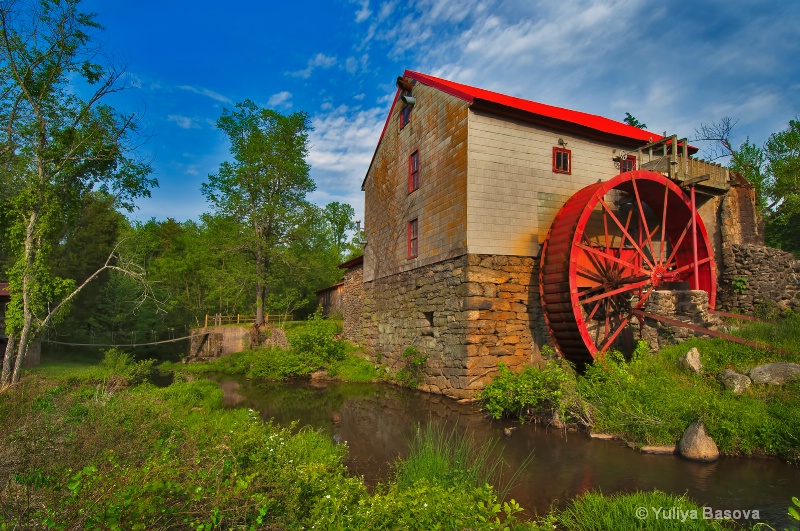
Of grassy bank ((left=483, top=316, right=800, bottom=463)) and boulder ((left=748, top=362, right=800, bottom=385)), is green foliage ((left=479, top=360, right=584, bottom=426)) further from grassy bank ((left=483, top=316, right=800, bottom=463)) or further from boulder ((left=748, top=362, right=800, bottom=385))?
boulder ((left=748, top=362, right=800, bottom=385))

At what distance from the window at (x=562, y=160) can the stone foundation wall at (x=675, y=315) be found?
3787mm

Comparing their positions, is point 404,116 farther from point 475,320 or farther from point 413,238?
point 475,320

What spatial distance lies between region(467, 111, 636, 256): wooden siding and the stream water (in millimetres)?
3968

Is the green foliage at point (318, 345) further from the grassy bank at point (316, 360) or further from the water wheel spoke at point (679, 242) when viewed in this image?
the water wheel spoke at point (679, 242)

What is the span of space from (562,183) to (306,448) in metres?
8.97

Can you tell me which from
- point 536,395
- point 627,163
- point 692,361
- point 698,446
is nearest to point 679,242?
point 627,163

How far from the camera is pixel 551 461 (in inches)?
238

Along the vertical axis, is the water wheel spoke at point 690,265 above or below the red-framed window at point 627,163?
below

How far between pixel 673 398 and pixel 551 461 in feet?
7.46

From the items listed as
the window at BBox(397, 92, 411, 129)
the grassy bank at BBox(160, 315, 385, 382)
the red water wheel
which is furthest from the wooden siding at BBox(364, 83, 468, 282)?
the grassy bank at BBox(160, 315, 385, 382)

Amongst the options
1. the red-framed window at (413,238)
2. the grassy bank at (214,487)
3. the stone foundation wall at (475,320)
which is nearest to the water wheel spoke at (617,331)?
the stone foundation wall at (475,320)

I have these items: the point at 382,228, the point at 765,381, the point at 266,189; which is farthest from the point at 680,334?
the point at 266,189

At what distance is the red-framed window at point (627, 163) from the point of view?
40.3ft

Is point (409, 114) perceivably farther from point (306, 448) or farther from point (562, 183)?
point (306, 448)
